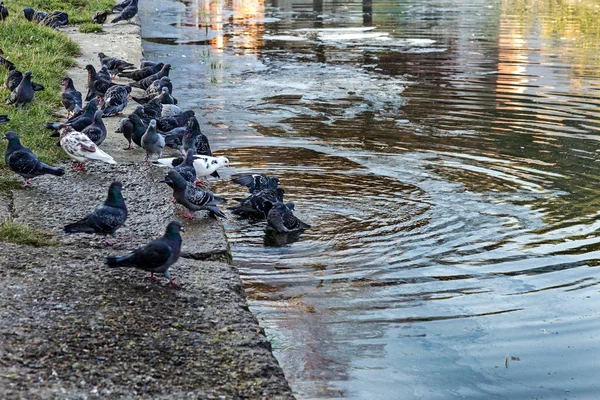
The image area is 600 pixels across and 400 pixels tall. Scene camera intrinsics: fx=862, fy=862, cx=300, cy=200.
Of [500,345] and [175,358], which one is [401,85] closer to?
[500,345]

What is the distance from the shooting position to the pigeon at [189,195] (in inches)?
325

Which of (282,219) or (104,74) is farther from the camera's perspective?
(104,74)

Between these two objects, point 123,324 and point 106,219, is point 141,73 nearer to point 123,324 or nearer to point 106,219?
point 106,219

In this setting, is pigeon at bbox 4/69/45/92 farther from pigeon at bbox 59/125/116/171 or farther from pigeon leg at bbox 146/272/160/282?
pigeon leg at bbox 146/272/160/282

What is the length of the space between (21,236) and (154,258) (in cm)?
144

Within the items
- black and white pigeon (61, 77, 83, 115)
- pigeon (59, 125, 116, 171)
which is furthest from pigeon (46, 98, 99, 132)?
pigeon (59, 125, 116, 171)

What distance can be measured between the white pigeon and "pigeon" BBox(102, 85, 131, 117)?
2921mm

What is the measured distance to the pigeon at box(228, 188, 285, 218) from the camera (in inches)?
356

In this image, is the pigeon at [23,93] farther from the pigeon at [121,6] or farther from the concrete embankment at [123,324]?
the pigeon at [121,6]

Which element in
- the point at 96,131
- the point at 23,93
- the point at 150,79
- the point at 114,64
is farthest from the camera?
the point at 114,64

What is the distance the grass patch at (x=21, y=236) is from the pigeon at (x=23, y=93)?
201 inches

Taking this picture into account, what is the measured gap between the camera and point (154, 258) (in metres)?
6.08

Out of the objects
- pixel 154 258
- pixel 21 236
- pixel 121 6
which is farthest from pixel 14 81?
pixel 121 6

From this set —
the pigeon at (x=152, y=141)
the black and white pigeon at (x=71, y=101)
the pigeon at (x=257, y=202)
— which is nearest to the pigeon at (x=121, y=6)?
the black and white pigeon at (x=71, y=101)
